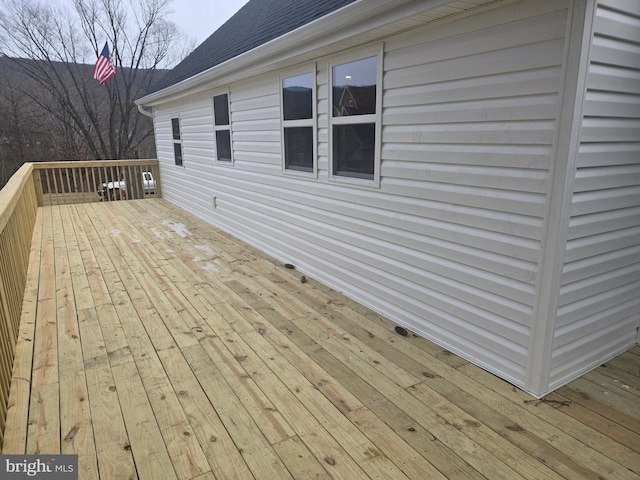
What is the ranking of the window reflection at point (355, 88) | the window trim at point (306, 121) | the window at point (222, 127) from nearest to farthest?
the window reflection at point (355, 88) → the window trim at point (306, 121) → the window at point (222, 127)

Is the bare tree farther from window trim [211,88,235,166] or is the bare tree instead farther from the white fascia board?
the white fascia board

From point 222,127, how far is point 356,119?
3.29m

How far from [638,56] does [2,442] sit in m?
3.61

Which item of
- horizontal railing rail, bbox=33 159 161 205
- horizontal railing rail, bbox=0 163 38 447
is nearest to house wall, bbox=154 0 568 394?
horizontal railing rail, bbox=0 163 38 447

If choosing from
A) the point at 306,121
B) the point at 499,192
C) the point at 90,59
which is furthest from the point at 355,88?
the point at 90,59

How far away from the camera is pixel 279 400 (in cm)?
220

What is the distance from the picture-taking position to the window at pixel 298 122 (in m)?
3.90

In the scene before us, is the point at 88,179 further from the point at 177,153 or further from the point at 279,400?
the point at 279,400

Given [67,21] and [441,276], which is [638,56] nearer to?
[441,276]

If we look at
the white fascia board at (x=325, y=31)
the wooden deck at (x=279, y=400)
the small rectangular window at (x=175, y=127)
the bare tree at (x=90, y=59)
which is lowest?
the wooden deck at (x=279, y=400)

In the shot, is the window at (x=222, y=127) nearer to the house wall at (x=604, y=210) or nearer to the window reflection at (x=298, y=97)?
the window reflection at (x=298, y=97)

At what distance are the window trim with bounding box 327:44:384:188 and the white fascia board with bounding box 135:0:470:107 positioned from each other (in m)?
0.23

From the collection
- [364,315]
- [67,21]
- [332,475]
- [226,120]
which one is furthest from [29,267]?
[67,21]

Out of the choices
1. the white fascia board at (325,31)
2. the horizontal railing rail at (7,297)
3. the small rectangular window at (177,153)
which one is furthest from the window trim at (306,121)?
the small rectangular window at (177,153)
